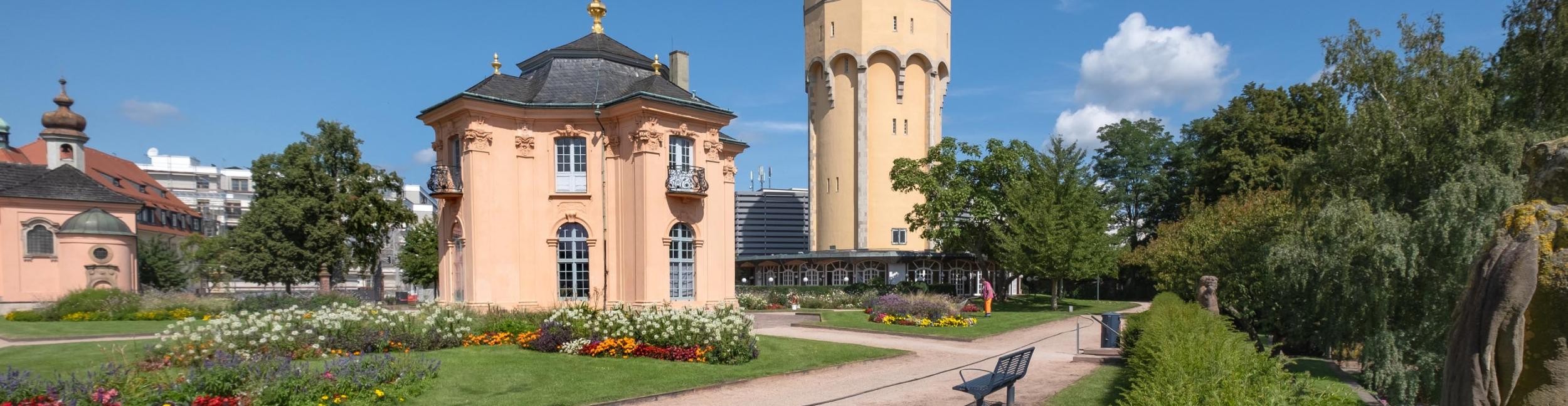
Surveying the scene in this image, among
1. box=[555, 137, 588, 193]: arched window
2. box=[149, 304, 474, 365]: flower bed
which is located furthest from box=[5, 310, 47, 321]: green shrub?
box=[555, 137, 588, 193]: arched window

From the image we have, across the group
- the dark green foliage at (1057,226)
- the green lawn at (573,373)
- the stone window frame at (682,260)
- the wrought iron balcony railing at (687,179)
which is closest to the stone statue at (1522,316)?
the green lawn at (573,373)

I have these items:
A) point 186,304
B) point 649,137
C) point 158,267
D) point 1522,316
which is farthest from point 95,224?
point 1522,316

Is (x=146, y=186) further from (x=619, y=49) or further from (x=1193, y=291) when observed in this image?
(x=1193, y=291)

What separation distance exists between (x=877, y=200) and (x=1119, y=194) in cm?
1718

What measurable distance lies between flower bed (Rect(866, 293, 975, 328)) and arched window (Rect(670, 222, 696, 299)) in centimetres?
615

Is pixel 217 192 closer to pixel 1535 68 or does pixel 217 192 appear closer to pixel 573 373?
pixel 573 373

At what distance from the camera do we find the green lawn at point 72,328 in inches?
835

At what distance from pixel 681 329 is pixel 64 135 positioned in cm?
5519

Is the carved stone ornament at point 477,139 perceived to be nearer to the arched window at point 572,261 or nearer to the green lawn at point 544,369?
the arched window at point 572,261

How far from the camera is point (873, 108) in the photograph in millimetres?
48312

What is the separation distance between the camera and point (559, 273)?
77.7 feet

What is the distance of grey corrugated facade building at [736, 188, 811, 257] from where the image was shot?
6119 centimetres

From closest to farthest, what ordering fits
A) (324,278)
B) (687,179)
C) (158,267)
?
(687,179) → (324,278) → (158,267)

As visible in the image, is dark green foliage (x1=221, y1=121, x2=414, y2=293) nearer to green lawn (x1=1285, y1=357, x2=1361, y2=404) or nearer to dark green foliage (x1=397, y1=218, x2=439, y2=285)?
dark green foliage (x1=397, y1=218, x2=439, y2=285)
